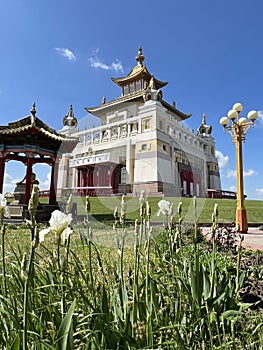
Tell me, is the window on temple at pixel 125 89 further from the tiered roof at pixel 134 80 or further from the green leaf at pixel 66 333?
the green leaf at pixel 66 333

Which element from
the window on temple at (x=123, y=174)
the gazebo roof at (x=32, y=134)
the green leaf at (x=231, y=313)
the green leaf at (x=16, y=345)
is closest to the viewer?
the green leaf at (x=16, y=345)

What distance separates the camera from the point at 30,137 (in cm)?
1080

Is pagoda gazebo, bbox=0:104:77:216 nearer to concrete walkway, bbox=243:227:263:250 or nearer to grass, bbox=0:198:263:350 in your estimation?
concrete walkway, bbox=243:227:263:250

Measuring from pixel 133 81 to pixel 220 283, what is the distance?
33.9m

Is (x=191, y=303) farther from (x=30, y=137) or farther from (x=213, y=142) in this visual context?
(x=213, y=142)

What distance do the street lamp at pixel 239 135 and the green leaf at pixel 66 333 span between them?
7.61 m

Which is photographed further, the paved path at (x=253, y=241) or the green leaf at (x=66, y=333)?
the paved path at (x=253, y=241)

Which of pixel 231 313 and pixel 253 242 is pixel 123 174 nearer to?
pixel 253 242

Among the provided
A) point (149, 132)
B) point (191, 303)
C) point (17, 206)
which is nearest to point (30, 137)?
point (17, 206)

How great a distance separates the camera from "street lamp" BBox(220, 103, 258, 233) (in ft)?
25.8

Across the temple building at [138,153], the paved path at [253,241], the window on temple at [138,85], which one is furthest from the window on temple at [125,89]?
the paved path at [253,241]

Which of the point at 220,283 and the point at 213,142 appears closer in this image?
the point at 220,283

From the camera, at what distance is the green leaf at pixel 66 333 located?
32.9 inches

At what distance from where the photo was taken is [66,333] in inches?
32.8
